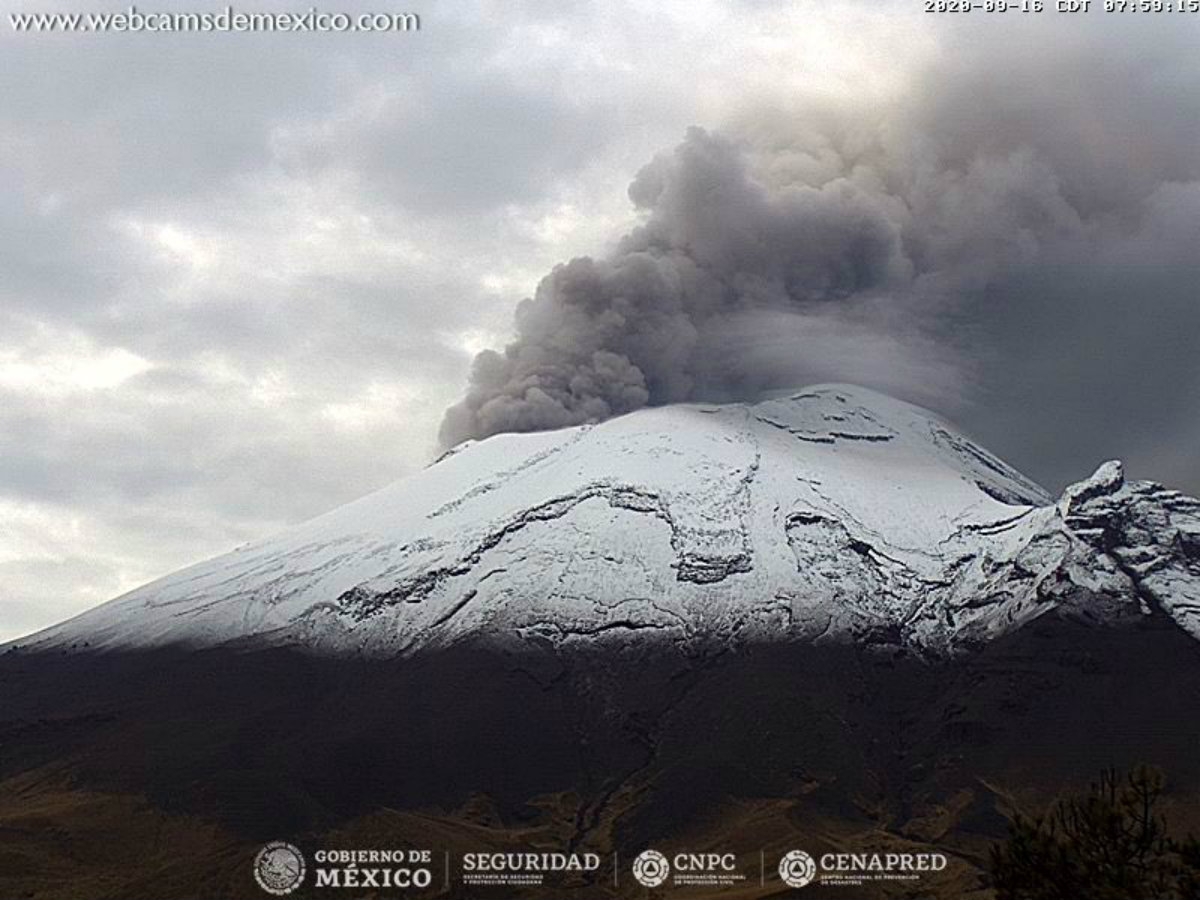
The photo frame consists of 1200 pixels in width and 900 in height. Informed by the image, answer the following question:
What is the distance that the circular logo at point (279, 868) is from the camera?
4338 inches

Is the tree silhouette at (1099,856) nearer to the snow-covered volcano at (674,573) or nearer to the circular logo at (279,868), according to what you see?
the circular logo at (279,868)

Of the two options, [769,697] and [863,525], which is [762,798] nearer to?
[769,697]

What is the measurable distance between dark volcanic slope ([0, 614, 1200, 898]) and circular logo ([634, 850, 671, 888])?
2.95m

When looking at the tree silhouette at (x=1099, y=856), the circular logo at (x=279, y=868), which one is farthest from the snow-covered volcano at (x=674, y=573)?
the tree silhouette at (x=1099, y=856)

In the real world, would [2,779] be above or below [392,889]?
above

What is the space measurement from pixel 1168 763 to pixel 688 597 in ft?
187

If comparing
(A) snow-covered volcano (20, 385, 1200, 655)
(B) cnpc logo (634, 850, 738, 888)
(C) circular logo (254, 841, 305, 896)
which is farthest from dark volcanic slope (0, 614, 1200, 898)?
(A) snow-covered volcano (20, 385, 1200, 655)

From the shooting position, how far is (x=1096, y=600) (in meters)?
167

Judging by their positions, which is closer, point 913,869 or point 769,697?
point 913,869

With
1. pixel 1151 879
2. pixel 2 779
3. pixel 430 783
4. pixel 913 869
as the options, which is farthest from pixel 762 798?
pixel 1151 879

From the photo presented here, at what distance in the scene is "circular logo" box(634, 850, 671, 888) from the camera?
114875 millimetres

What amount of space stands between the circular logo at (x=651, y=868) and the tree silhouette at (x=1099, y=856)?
92.3m

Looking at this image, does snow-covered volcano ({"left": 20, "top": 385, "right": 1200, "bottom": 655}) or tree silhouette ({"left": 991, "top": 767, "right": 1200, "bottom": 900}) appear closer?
tree silhouette ({"left": 991, "top": 767, "right": 1200, "bottom": 900})

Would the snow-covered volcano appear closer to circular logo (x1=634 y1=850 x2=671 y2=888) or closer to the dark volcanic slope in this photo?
the dark volcanic slope
